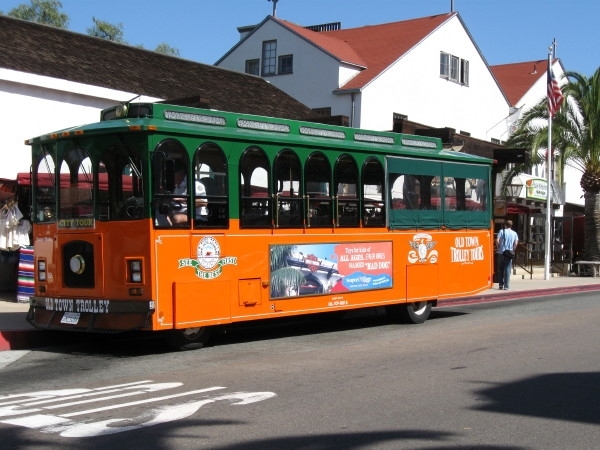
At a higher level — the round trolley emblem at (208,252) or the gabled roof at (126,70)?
the gabled roof at (126,70)

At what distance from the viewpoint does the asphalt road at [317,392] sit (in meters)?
6.73

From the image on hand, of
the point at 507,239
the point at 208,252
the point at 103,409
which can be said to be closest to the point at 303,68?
the point at 507,239

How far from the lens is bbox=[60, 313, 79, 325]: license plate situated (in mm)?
11203

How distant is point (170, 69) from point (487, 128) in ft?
65.3

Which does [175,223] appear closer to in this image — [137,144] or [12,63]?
[137,144]

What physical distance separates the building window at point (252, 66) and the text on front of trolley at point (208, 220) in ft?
84.6

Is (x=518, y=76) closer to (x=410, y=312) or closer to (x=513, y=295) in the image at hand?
(x=513, y=295)

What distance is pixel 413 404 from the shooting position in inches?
314

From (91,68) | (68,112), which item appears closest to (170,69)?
(91,68)

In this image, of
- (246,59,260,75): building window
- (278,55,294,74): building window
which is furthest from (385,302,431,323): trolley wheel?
(246,59,260,75): building window

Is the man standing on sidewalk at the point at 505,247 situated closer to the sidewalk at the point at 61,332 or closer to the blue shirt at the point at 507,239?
the blue shirt at the point at 507,239

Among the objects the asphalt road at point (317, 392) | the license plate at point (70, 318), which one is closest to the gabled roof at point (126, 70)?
the license plate at point (70, 318)

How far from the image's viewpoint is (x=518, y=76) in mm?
48562

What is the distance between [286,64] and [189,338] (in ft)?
89.7
